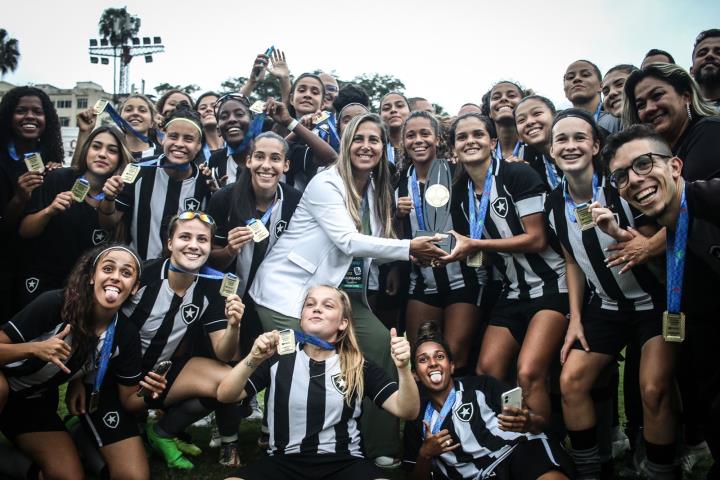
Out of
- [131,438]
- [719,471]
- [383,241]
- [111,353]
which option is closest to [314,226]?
[383,241]

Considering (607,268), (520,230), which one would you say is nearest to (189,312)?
(520,230)

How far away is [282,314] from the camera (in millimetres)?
4383

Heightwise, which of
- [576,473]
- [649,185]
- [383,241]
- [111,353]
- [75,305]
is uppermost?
[649,185]

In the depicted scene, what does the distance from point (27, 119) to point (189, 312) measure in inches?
97.9

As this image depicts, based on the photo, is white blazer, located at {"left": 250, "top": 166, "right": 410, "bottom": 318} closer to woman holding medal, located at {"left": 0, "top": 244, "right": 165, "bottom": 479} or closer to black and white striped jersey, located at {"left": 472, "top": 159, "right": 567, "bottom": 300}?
black and white striped jersey, located at {"left": 472, "top": 159, "right": 567, "bottom": 300}

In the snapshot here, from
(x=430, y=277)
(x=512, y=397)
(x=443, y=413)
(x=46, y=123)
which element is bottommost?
(x=443, y=413)

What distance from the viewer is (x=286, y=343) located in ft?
11.6

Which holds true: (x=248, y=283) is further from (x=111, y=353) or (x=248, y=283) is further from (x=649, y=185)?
(x=649, y=185)

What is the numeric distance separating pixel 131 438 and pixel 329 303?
1.75 m

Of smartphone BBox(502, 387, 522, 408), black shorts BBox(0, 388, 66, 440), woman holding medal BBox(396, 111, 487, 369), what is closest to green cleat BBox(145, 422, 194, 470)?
black shorts BBox(0, 388, 66, 440)

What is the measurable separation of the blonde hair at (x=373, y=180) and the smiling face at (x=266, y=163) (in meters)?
0.49

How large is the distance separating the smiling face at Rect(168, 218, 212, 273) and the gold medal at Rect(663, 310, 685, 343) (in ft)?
10.4

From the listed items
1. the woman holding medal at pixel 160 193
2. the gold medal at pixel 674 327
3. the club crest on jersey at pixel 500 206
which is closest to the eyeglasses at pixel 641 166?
the gold medal at pixel 674 327

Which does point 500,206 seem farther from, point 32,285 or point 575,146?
point 32,285
